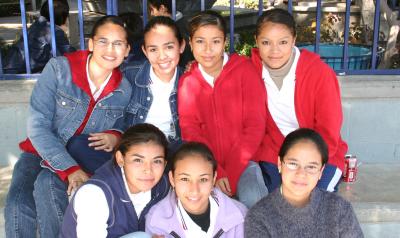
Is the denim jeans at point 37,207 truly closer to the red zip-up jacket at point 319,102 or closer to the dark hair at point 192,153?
the dark hair at point 192,153

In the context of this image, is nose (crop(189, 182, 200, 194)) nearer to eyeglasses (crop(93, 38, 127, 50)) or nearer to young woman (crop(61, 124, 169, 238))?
young woman (crop(61, 124, 169, 238))

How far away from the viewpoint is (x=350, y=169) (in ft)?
12.2

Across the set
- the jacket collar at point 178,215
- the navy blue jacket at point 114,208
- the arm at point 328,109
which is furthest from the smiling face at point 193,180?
the arm at point 328,109

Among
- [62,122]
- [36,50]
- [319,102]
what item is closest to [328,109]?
[319,102]

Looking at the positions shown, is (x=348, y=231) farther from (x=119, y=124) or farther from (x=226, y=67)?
(x=119, y=124)

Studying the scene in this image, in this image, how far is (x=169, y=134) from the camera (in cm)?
329

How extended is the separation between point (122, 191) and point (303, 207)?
0.98 m

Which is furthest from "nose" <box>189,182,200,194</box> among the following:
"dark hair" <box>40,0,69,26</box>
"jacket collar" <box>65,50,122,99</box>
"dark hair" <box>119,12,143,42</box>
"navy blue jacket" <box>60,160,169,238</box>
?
"dark hair" <box>40,0,69,26</box>

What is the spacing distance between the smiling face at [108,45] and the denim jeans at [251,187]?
3.55ft

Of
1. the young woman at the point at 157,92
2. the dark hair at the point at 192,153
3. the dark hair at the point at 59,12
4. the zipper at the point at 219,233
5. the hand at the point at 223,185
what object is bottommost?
the zipper at the point at 219,233

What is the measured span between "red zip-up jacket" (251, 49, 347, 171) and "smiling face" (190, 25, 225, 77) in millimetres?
525

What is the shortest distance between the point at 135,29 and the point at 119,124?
1.24m

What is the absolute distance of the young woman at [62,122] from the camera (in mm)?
2908

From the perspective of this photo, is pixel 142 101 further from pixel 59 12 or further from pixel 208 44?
pixel 59 12
